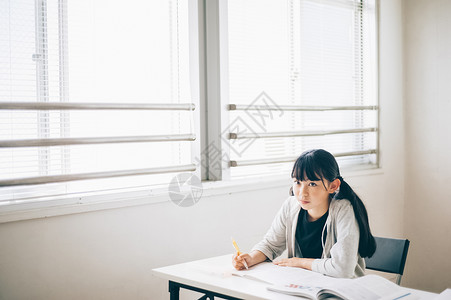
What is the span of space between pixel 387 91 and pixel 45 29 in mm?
2596

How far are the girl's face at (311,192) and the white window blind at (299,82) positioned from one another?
2.83 ft

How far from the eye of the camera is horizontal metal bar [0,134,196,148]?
2.02 m

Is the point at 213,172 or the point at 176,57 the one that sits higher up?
the point at 176,57

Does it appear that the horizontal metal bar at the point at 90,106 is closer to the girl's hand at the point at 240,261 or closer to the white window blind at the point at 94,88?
the white window blind at the point at 94,88

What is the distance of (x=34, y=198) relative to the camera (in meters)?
2.12

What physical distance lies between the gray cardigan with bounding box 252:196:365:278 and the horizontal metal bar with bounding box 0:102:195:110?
0.81 metres

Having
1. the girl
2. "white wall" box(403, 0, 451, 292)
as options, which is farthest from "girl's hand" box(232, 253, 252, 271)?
"white wall" box(403, 0, 451, 292)

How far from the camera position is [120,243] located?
2.30 meters

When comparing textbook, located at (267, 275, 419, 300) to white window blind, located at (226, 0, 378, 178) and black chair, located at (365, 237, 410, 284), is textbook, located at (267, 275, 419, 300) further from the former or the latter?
white window blind, located at (226, 0, 378, 178)

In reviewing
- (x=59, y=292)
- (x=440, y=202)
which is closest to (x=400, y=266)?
(x=59, y=292)

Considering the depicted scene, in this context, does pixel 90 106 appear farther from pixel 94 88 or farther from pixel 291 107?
pixel 291 107

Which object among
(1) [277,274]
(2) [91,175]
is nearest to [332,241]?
(1) [277,274]

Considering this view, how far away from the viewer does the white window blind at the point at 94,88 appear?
2.08m

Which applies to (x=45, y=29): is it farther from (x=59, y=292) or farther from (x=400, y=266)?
(x=400, y=266)
